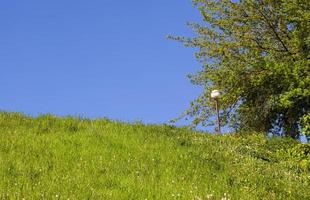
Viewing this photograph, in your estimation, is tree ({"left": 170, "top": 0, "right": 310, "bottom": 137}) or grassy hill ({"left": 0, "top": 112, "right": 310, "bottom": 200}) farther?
tree ({"left": 170, "top": 0, "right": 310, "bottom": 137})

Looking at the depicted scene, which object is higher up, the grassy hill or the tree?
the tree

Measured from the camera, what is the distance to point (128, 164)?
13.9m

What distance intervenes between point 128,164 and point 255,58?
68.3ft

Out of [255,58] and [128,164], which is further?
[255,58]

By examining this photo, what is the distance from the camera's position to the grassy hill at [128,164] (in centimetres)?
1159

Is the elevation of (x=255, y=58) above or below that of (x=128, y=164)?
above

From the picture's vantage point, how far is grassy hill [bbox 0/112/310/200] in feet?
38.0

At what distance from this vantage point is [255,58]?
3334 centimetres

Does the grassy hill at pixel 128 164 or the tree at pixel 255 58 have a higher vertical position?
the tree at pixel 255 58

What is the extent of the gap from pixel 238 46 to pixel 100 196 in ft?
82.3

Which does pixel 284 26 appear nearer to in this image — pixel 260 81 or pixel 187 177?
pixel 260 81

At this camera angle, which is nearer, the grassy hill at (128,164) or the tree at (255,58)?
the grassy hill at (128,164)

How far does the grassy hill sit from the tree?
13745mm

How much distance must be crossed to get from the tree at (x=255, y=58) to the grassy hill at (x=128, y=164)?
45.1 feet
